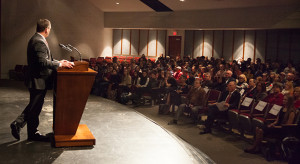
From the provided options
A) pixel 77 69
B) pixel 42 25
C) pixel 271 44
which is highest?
pixel 271 44

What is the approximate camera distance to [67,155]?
2.59 metres

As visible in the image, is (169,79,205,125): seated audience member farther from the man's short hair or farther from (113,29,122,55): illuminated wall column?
(113,29,122,55): illuminated wall column

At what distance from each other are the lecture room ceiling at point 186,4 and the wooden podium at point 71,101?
9.06 m

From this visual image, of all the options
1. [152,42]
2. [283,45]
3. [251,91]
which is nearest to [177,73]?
[251,91]

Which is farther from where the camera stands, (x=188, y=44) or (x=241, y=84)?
(x=188, y=44)

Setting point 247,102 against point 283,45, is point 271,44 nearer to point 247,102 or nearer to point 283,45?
point 283,45

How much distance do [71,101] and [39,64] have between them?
412mm

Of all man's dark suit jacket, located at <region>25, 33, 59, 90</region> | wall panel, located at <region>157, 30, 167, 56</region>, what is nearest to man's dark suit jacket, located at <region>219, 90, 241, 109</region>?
man's dark suit jacket, located at <region>25, 33, 59, 90</region>

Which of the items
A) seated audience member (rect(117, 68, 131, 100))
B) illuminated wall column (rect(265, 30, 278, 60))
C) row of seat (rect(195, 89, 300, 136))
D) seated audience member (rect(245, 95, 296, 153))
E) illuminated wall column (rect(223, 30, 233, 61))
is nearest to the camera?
seated audience member (rect(245, 95, 296, 153))

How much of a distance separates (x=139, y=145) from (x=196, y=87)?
3.72m

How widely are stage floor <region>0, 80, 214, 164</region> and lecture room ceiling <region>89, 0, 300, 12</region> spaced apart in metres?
7.93

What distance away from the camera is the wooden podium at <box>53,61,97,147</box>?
2615mm

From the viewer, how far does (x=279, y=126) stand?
4.51 metres

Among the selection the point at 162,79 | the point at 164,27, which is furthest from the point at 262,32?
the point at 162,79
